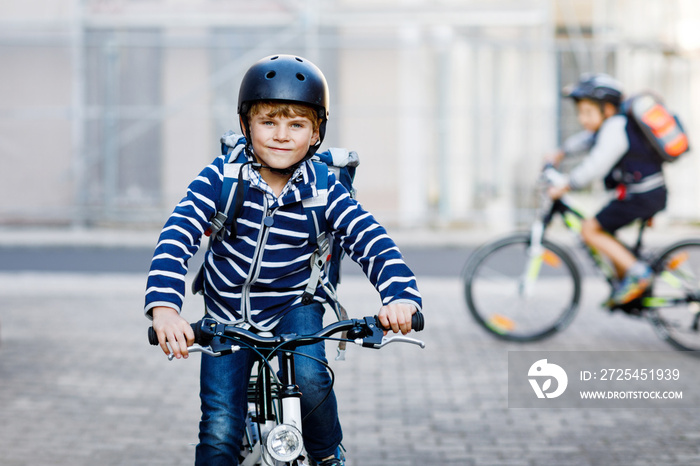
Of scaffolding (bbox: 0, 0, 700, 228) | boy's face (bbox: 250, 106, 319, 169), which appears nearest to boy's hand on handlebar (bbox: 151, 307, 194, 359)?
boy's face (bbox: 250, 106, 319, 169)

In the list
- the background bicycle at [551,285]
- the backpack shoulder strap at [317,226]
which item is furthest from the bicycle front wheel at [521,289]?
the backpack shoulder strap at [317,226]

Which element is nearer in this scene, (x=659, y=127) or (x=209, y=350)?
(x=209, y=350)

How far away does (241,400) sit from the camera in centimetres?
314

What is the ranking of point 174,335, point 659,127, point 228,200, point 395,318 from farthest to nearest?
point 659,127 < point 228,200 < point 395,318 < point 174,335

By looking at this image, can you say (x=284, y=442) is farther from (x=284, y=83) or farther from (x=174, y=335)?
(x=284, y=83)

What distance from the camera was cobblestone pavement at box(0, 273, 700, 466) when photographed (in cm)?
468

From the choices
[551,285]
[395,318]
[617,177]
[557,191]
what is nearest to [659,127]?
[617,177]

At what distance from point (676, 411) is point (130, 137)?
37.3ft

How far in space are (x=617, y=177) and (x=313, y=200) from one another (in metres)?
3.96

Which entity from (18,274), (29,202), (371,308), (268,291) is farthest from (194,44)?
(268,291)

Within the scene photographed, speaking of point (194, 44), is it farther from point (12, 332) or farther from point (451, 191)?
point (12, 332)

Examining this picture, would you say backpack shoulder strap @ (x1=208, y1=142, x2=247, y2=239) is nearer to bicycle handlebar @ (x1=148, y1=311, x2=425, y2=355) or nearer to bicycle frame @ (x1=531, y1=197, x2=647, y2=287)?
bicycle handlebar @ (x1=148, y1=311, x2=425, y2=355)

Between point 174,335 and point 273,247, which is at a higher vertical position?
point 273,247

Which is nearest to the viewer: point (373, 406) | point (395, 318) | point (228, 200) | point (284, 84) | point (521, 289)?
point (395, 318)
